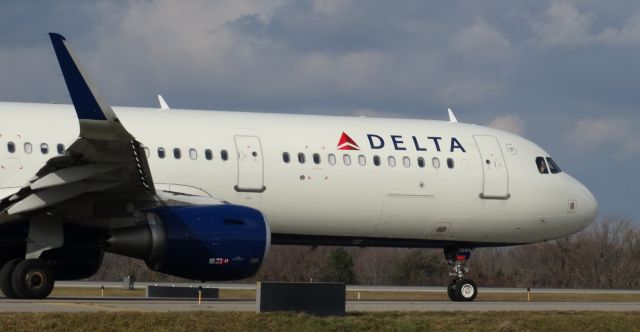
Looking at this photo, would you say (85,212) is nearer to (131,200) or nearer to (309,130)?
(131,200)

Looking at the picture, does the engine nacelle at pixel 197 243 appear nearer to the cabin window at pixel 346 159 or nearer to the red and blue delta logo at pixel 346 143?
the cabin window at pixel 346 159

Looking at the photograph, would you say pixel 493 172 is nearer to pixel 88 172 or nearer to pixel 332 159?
pixel 332 159

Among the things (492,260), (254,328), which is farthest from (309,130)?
(492,260)

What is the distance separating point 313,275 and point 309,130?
31.9 meters

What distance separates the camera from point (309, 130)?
24.0 m

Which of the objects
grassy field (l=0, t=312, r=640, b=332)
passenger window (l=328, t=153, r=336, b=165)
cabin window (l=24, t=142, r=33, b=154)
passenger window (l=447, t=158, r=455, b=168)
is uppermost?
passenger window (l=447, t=158, r=455, b=168)

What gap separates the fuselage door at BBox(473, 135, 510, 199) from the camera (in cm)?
2511

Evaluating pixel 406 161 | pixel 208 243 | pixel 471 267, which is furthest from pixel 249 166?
pixel 471 267

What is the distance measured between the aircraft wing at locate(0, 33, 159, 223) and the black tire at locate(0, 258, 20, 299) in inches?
29.6

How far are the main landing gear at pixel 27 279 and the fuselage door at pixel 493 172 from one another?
948cm

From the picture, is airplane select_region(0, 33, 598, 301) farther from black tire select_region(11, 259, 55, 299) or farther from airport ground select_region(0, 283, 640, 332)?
airport ground select_region(0, 283, 640, 332)

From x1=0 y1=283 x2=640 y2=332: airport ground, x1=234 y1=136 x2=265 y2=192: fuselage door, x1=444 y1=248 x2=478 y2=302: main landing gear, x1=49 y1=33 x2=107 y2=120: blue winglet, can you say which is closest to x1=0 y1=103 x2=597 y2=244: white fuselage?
x1=234 y1=136 x2=265 y2=192: fuselage door

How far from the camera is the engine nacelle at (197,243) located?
18.8 m

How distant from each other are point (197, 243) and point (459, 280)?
8.36 meters
